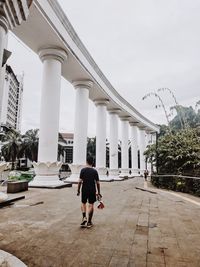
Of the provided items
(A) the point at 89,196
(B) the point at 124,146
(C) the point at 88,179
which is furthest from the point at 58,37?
(B) the point at 124,146

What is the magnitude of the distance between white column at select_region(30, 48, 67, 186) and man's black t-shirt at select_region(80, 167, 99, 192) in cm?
804

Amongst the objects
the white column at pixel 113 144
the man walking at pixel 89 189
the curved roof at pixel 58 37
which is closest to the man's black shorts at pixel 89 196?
the man walking at pixel 89 189

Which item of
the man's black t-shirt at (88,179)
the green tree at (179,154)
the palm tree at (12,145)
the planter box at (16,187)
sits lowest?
the planter box at (16,187)

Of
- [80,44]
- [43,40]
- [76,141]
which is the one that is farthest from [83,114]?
[43,40]

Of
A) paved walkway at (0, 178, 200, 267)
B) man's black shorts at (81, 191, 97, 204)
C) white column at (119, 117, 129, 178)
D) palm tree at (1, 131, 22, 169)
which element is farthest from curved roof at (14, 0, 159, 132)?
palm tree at (1, 131, 22, 169)

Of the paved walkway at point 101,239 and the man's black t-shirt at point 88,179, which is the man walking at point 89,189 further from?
the paved walkway at point 101,239

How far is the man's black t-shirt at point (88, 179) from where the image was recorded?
4918 millimetres

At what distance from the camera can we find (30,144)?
3666 centimetres

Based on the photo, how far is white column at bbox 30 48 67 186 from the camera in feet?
42.5

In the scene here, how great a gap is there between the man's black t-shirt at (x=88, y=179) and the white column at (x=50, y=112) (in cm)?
804

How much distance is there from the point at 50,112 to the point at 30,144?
2498 cm

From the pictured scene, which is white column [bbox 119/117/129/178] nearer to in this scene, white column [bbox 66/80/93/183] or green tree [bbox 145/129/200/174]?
green tree [bbox 145/129/200/174]

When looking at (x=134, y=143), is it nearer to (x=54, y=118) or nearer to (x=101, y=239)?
(x=54, y=118)

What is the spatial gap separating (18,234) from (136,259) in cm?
212
